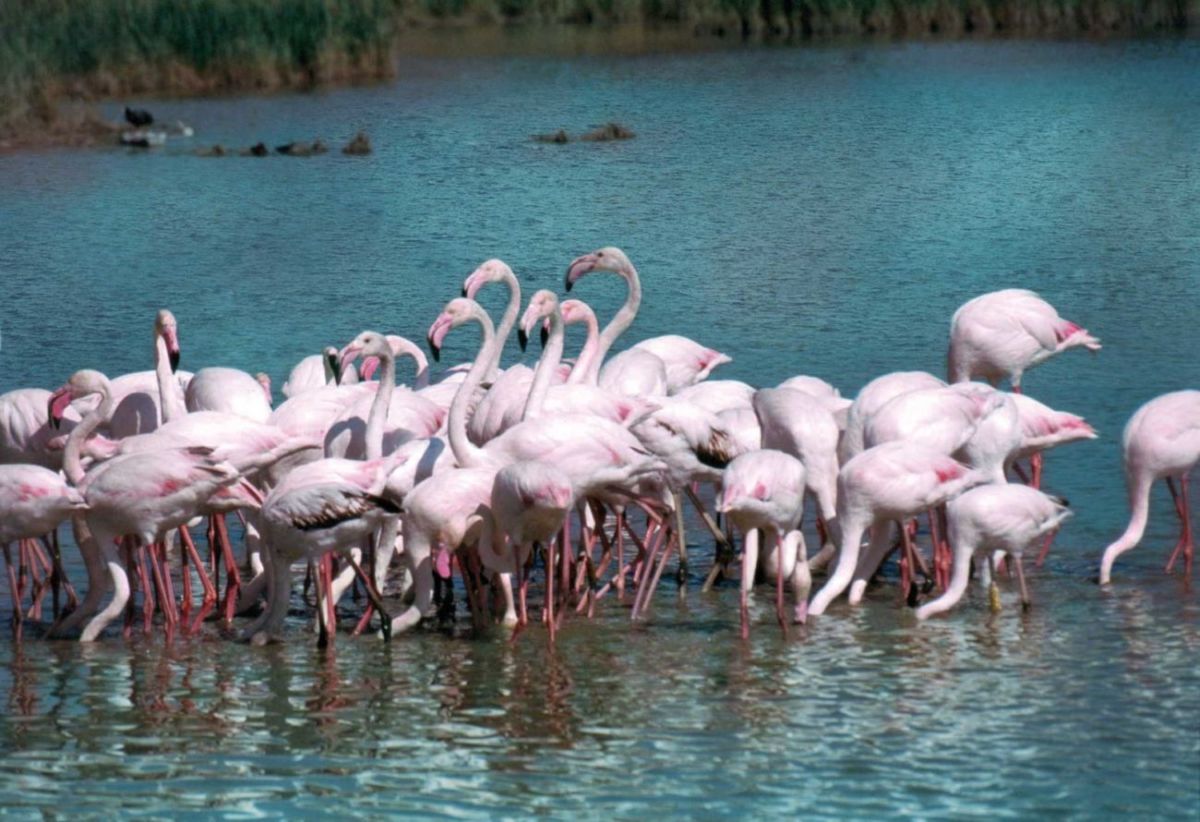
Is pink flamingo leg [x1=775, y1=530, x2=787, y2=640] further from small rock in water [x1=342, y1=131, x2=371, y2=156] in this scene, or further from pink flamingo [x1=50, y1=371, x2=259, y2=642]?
small rock in water [x1=342, y1=131, x2=371, y2=156]

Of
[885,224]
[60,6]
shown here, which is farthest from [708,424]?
[60,6]

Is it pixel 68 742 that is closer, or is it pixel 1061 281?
pixel 68 742

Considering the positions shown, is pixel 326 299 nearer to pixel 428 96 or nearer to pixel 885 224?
pixel 885 224

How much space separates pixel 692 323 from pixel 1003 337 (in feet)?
11.1

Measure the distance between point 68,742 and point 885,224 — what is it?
10028 millimetres

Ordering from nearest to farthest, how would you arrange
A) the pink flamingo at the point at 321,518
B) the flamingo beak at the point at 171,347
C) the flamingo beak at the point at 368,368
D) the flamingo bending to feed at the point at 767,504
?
the pink flamingo at the point at 321,518 → the flamingo bending to feed at the point at 767,504 → the flamingo beak at the point at 171,347 → the flamingo beak at the point at 368,368

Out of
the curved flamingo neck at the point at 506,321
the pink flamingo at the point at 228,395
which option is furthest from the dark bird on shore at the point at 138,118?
the pink flamingo at the point at 228,395

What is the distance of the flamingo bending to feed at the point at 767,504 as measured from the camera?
6812 millimetres

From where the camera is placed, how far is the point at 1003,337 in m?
8.94

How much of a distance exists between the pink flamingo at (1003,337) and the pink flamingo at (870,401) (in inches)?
48.1

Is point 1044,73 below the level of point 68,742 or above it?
above

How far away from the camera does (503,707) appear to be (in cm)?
623

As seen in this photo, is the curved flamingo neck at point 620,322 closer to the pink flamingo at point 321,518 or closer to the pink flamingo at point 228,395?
the pink flamingo at point 228,395

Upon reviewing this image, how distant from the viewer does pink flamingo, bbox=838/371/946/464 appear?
7559 millimetres
